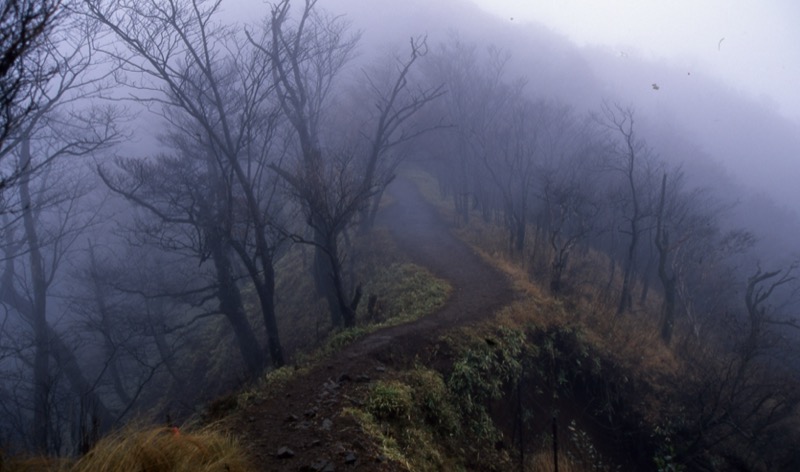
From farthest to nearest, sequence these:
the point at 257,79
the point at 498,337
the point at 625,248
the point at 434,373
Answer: the point at 625,248
the point at 257,79
the point at 498,337
the point at 434,373

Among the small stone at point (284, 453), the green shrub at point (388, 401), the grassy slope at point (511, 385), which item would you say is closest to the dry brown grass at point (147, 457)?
the grassy slope at point (511, 385)

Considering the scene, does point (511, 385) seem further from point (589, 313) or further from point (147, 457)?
point (147, 457)

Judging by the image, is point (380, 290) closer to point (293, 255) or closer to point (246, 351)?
point (246, 351)

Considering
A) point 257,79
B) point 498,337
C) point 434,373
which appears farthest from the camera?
point 257,79

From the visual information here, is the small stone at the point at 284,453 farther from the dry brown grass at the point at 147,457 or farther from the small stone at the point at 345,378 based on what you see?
the small stone at the point at 345,378

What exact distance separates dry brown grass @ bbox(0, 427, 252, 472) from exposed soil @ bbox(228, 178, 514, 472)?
760 mm

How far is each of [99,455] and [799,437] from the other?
1628 centimetres

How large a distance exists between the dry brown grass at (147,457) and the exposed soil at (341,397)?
760mm

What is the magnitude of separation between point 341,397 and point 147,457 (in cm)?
323

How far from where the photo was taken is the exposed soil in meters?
5.09

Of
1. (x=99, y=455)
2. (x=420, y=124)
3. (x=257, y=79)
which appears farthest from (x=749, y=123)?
(x=99, y=455)

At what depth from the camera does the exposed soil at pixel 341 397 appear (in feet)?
16.7

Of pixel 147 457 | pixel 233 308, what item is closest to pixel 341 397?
pixel 147 457

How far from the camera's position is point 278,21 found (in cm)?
1283
